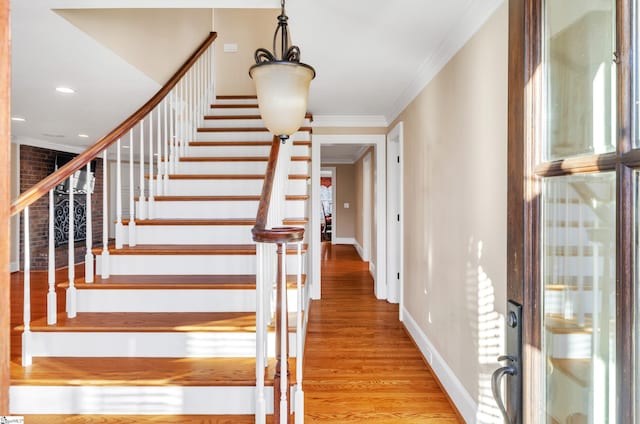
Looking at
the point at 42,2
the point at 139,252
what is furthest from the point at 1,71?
the point at 139,252

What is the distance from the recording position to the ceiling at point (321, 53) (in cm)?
198

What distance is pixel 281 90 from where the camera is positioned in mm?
1483

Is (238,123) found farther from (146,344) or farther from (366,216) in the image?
(366,216)

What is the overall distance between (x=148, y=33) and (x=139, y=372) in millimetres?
2573

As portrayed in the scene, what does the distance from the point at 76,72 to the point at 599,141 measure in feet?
11.1

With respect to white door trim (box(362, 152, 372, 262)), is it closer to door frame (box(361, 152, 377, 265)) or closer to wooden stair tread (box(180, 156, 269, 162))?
door frame (box(361, 152, 377, 265))

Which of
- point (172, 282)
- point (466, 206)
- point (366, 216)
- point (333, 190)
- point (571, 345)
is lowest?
point (172, 282)

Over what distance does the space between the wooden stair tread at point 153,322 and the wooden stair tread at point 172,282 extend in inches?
6.4

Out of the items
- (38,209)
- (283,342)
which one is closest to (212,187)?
(283,342)

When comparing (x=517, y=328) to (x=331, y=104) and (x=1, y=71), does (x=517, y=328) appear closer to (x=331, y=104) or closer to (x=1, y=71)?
(x=1, y=71)

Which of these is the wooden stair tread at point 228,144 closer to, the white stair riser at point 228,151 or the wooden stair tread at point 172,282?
the white stair riser at point 228,151

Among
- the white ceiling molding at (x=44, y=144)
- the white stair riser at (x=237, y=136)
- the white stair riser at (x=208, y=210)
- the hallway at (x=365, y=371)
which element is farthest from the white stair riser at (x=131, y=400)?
the white ceiling molding at (x=44, y=144)

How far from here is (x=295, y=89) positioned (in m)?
1.50

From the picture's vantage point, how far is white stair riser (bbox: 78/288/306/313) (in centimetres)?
236
